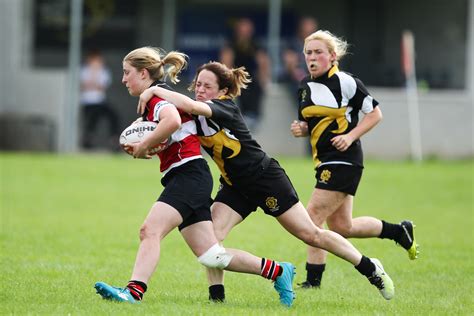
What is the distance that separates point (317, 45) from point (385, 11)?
17.4m

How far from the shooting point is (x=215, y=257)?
23.4 ft

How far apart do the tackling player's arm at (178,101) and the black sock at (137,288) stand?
110cm

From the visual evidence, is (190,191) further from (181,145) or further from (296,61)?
(296,61)

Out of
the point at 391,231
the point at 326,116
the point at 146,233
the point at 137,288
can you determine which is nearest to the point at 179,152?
the point at 146,233

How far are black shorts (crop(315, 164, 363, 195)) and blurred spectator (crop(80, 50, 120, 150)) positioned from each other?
15227 millimetres

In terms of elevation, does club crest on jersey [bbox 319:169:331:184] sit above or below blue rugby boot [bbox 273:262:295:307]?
above

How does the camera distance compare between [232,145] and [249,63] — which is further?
[249,63]

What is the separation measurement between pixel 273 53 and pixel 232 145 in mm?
16267

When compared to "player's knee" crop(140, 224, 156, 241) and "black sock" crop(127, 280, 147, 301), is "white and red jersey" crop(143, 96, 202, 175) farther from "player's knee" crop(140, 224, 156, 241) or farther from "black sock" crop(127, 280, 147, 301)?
"black sock" crop(127, 280, 147, 301)

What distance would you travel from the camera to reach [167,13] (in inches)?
968

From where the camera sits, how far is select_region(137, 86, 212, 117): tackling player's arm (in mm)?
6879

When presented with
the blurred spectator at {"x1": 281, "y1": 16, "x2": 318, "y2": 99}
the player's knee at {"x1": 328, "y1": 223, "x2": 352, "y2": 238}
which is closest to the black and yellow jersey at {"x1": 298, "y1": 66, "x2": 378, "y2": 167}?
the player's knee at {"x1": 328, "y1": 223, "x2": 352, "y2": 238}

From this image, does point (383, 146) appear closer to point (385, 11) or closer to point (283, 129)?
point (283, 129)

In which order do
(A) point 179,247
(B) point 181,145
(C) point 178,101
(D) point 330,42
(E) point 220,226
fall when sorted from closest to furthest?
(C) point 178,101 → (B) point 181,145 → (E) point 220,226 → (D) point 330,42 → (A) point 179,247
